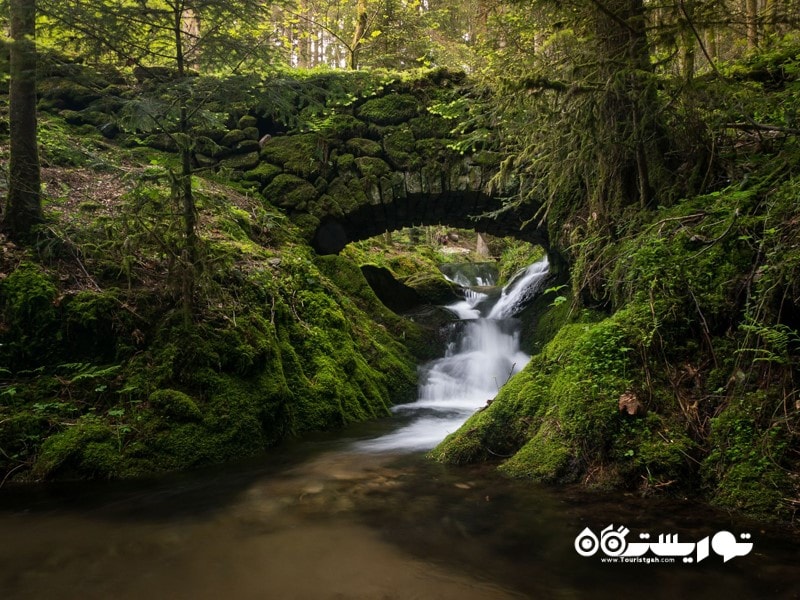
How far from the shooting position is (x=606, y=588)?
2.33 meters

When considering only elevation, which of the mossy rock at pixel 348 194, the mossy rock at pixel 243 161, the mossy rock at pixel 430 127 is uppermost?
the mossy rock at pixel 430 127

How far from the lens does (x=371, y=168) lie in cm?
930

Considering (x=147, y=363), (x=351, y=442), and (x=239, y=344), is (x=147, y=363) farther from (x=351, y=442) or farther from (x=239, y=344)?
(x=351, y=442)

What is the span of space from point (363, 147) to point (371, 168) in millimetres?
504

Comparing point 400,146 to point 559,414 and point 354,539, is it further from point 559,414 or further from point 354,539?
point 354,539

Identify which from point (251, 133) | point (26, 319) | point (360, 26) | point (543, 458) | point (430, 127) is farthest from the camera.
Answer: point (360, 26)

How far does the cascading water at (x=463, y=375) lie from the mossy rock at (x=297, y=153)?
13.8 feet

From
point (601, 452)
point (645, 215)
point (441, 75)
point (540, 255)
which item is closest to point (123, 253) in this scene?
point (601, 452)

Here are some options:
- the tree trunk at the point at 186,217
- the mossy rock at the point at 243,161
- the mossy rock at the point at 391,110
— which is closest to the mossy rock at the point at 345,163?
the mossy rock at the point at 391,110

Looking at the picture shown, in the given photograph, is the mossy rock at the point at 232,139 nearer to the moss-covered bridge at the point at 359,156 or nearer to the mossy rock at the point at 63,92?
the moss-covered bridge at the point at 359,156

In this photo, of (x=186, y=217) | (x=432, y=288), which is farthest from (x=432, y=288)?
(x=186, y=217)

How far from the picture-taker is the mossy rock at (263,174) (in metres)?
9.45
